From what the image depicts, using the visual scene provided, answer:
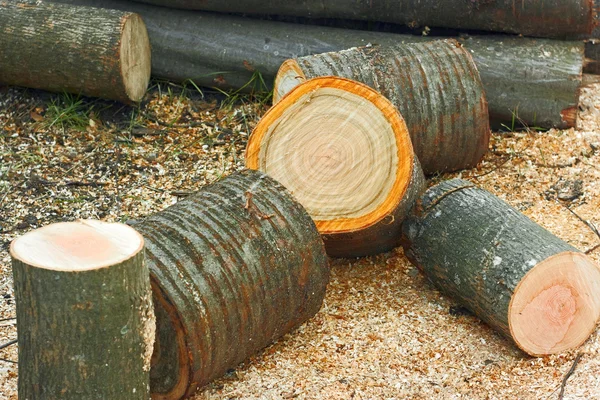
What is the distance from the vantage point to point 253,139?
405 centimetres

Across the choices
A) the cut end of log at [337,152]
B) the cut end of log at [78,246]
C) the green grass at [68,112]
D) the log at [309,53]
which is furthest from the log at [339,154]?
the green grass at [68,112]

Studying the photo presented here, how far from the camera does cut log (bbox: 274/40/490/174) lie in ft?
15.2

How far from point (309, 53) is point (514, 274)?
2.34 meters

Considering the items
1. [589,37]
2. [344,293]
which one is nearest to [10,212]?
[344,293]

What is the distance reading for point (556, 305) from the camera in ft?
12.0

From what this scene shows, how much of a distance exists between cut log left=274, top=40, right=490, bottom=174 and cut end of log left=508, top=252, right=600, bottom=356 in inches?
51.4

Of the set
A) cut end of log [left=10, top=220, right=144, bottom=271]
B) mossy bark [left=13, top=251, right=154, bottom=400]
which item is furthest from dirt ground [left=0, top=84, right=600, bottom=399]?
cut end of log [left=10, top=220, right=144, bottom=271]

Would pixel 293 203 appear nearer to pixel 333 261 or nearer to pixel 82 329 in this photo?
pixel 333 261

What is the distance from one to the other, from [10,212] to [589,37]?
362 centimetres

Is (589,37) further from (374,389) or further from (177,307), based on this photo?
(177,307)

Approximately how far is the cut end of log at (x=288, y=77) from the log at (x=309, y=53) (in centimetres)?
65

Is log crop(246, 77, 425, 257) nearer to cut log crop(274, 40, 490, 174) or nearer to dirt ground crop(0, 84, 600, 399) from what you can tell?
dirt ground crop(0, 84, 600, 399)

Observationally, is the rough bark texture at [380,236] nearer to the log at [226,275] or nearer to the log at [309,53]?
the log at [226,275]

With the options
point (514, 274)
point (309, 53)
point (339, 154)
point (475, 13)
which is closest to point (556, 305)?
point (514, 274)
